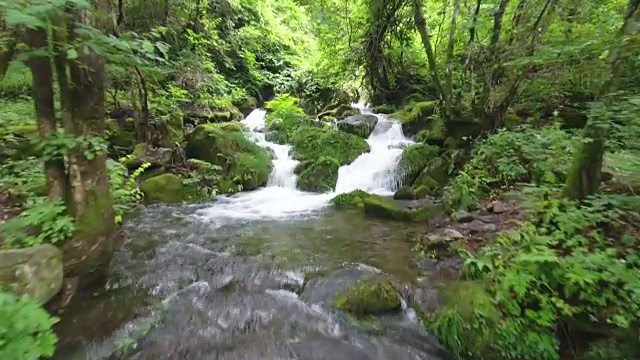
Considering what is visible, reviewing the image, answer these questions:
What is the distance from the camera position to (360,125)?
A: 11703mm

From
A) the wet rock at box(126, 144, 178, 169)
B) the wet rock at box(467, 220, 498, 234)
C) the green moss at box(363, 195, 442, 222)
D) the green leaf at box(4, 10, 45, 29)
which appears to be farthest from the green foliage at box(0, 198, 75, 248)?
the green moss at box(363, 195, 442, 222)

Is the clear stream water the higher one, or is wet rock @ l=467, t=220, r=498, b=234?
wet rock @ l=467, t=220, r=498, b=234

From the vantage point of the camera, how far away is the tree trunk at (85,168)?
11.0 ft

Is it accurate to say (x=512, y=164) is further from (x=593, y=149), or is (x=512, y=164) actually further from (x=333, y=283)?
(x=333, y=283)

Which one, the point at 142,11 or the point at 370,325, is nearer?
the point at 370,325

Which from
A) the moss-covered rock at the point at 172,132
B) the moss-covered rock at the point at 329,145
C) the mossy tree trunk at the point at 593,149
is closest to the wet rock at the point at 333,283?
the mossy tree trunk at the point at 593,149

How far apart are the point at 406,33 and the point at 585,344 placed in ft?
33.4

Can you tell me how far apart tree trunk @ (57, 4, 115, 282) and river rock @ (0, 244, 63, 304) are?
0.89 feet

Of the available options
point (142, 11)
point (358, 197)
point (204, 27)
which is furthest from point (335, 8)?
point (358, 197)

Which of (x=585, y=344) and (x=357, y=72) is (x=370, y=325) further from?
(x=357, y=72)

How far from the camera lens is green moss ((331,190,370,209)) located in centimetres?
771

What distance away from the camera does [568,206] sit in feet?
12.7

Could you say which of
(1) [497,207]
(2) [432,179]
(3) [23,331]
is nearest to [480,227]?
(1) [497,207]

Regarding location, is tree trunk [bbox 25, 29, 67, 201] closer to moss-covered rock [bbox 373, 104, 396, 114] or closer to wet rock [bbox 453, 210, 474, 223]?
wet rock [bbox 453, 210, 474, 223]
